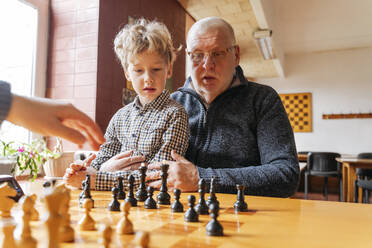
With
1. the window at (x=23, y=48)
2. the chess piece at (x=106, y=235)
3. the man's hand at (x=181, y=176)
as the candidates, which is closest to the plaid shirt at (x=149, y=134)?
the man's hand at (x=181, y=176)

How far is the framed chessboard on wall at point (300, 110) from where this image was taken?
8008 millimetres

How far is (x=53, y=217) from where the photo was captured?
446 millimetres

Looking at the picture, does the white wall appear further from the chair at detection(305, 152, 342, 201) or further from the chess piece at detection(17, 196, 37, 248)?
the chess piece at detection(17, 196, 37, 248)

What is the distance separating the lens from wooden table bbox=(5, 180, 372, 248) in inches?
23.8

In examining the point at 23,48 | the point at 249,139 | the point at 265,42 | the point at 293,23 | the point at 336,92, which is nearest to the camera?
the point at 249,139

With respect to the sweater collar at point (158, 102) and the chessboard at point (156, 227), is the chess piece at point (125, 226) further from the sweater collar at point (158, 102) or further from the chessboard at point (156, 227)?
the sweater collar at point (158, 102)

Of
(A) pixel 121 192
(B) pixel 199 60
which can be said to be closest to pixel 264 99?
(B) pixel 199 60

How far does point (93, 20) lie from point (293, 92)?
265 inches

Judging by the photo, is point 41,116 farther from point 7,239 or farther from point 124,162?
point 124,162

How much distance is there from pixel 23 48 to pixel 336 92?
24.4 feet

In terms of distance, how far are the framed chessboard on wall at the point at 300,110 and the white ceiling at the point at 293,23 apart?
0.79 metres

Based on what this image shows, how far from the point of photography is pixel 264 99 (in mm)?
1613

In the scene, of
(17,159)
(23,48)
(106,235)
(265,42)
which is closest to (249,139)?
(106,235)

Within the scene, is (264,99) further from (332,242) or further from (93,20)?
(93,20)
